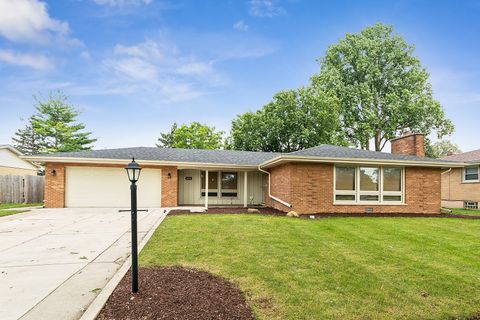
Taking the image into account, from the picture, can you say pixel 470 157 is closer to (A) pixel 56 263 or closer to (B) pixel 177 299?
(B) pixel 177 299

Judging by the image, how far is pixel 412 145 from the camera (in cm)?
1416

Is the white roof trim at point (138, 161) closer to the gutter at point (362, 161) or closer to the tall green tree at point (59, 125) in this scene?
the gutter at point (362, 161)

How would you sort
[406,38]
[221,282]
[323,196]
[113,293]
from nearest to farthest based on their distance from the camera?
1. [113,293]
2. [221,282]
3. [323,196]
4. [406,38]

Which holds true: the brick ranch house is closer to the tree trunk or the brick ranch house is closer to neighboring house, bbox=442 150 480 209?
neighboring house, bbox=442 150 480 209

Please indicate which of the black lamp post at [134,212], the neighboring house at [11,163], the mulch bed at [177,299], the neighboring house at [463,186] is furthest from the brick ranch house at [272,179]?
the neighboring house at [11,163]

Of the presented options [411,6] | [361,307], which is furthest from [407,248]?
[411,6]

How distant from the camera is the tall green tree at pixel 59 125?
103 feet

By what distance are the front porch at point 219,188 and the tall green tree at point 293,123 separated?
41.6 feet

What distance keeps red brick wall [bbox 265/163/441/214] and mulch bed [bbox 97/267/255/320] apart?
24.5 feet

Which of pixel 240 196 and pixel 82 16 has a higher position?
pixel 82 16

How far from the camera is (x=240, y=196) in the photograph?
53.8 ft

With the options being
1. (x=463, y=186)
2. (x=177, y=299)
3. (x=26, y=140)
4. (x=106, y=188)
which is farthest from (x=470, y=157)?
(x=26, y=140)

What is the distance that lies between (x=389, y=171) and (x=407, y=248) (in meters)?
6.75

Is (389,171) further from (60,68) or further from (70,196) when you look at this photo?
(60,68)
